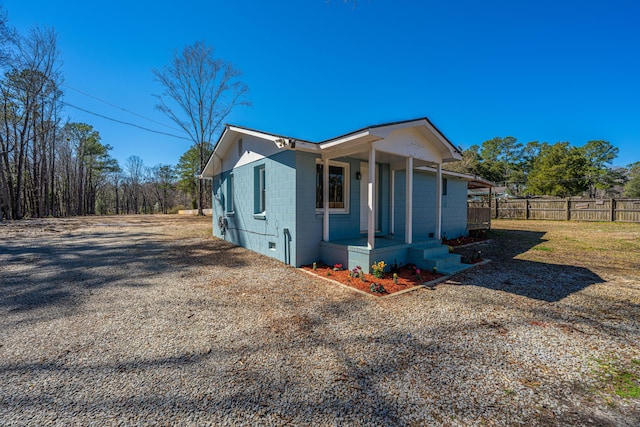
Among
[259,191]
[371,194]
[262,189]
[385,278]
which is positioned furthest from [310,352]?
[259,191]

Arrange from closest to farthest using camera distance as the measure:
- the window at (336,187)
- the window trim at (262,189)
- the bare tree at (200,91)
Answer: the window at (336,187)
the window trim at (262,189)
the bare tree at (200,91)

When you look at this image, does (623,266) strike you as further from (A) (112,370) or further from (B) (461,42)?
(A) (112,370)

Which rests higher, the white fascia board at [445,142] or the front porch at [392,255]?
the white fascia board at [445,142]

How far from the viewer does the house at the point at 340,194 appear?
5773mm

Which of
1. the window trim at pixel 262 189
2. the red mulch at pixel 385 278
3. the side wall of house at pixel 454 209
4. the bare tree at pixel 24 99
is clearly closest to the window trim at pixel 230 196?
the window trim at pixel 262 189

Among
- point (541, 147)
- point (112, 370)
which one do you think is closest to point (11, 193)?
point (112, 370)

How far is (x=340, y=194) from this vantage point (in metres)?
7.04

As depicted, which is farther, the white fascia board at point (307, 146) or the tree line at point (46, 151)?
the tree line at point (46, 151)

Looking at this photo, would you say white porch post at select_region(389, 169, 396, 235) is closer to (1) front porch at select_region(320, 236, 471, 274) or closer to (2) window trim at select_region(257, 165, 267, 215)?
(1) front porch at select_region(320, 236, 471, 274)

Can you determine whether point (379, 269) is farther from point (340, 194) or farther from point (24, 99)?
point (24, 99)

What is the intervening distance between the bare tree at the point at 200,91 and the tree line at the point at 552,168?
87.0ft

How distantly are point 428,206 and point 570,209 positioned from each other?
15291 millimetres

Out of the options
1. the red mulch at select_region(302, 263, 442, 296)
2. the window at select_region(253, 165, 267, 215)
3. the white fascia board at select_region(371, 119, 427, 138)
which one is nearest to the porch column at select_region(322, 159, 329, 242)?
the red mulch at select_region(302, 263, 442, 296)

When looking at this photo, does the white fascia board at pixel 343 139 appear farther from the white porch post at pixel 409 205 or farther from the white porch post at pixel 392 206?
the white porch post at pixel 392 206
